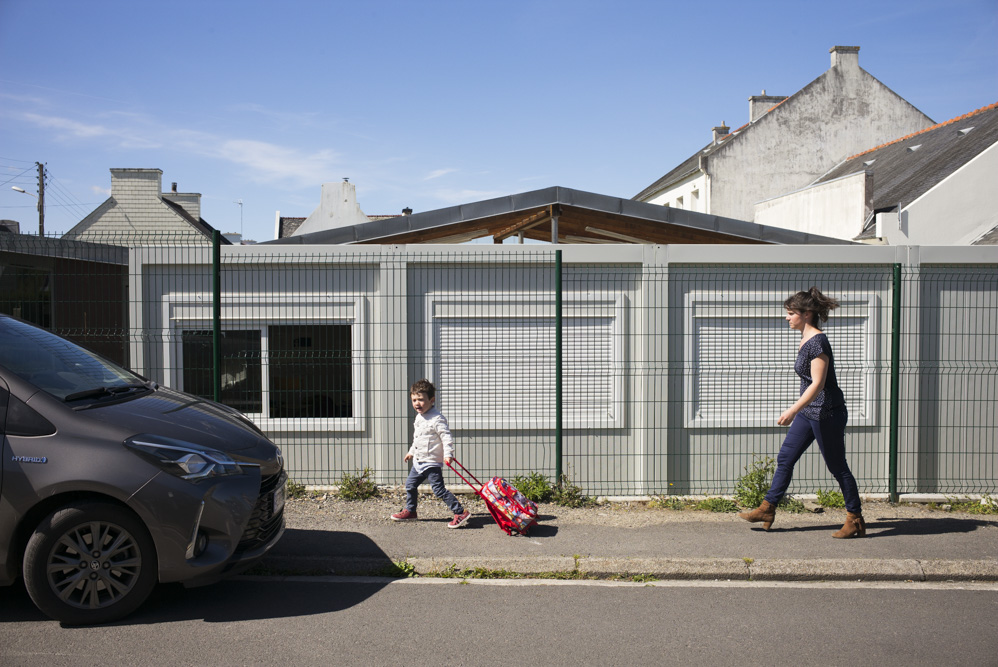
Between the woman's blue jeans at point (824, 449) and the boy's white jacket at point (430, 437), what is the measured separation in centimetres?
278

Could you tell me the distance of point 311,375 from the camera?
783 centimetres

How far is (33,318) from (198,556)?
465 cm

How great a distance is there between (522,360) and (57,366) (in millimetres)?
4237

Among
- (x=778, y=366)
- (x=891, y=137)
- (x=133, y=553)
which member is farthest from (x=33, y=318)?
(x=891, y=137)

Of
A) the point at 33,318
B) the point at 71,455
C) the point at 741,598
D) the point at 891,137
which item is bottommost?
the point at 741,598

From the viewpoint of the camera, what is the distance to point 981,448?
7867mm

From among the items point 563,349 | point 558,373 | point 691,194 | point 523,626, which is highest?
point 691,194

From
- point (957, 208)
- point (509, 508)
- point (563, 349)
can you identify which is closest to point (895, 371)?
point (563, 349)

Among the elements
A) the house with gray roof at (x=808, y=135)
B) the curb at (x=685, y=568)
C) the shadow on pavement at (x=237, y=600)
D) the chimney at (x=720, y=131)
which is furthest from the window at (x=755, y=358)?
the chimney at (x=720, y=131)

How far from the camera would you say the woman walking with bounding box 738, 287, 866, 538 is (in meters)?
5.99

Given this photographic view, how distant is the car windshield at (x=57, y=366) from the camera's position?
4676 mm

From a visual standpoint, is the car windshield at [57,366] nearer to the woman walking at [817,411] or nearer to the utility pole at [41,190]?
the woman walking at [817,411]

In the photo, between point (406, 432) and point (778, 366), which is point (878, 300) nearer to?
point (778, 366)

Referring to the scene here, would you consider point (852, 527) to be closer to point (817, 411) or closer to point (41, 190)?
point (817, 411)
